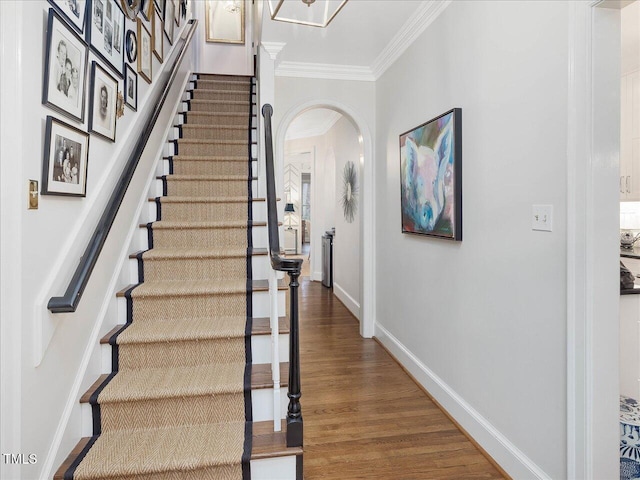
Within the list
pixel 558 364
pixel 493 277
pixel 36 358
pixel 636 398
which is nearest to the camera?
pixel 36 358

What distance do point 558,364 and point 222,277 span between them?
186 centimetres

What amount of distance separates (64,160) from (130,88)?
3.47 feet

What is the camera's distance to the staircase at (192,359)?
155 cm

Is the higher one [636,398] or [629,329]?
[629,329]

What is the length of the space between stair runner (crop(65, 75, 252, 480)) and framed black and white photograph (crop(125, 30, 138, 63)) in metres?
0.90

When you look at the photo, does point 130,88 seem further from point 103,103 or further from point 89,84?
point 89,84

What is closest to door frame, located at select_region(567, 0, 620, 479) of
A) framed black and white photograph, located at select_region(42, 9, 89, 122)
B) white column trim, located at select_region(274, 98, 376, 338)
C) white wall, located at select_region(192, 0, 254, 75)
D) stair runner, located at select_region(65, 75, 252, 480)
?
stair runner, located at select_region(65, 75, 252, 480)

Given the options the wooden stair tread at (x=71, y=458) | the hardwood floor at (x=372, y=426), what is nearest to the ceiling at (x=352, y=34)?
the hardwood floor at (x=372, y=426)

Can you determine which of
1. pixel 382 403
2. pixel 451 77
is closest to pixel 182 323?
pixel 382 403

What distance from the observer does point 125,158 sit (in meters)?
2.28

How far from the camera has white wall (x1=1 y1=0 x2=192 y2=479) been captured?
1.29m

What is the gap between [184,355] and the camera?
6.42 feet

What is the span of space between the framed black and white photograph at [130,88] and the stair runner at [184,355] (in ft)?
2.22

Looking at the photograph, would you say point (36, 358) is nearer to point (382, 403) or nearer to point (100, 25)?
point (100, 25)
